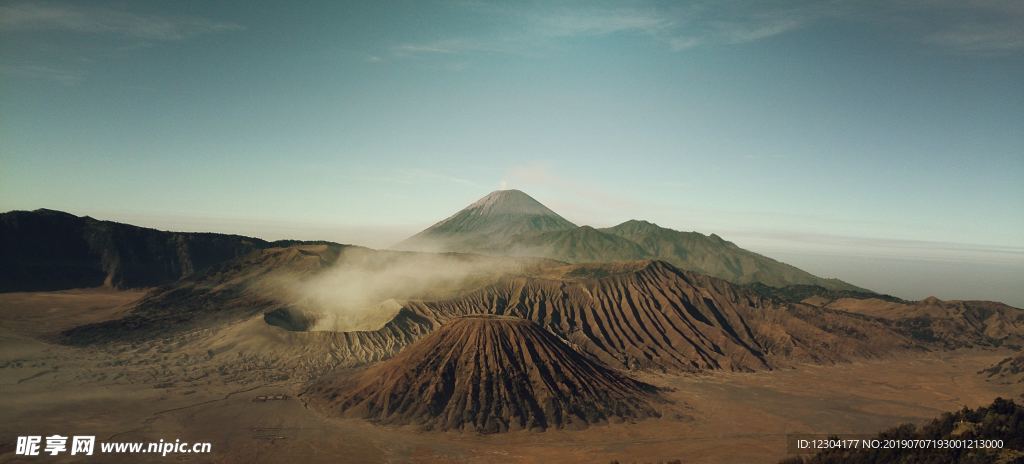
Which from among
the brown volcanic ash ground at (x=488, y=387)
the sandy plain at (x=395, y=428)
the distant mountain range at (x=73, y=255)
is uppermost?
the distant mountain range at (x=73, y=255)

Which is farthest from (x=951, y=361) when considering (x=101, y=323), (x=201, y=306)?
(x=101, y=323)

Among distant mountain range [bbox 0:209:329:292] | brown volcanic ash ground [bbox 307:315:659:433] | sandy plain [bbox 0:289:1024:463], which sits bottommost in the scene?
sandy plain [bbox 0:289:1024:463]

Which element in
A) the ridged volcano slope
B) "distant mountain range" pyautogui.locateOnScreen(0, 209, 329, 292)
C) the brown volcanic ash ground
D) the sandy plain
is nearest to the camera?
the sandy plain

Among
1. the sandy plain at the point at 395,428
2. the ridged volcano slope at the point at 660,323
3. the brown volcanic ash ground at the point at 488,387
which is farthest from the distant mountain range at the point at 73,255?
the brown volcanic ash ground at the point at 488,387

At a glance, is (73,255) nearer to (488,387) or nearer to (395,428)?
(395,428)

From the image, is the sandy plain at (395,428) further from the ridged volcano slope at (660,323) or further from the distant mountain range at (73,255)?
the distant mountain range at (73,255)

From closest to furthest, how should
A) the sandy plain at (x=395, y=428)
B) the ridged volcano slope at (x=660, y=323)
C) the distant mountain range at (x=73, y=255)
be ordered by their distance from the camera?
the sandy plain at (x=395, y=428), the ridged volcano slope at (x=660, y=323), the distant mountain range at (x=73, y=255)

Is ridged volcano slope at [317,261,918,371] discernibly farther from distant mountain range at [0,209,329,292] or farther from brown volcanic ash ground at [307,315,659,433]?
distant mountain range at [0,209,329,292]

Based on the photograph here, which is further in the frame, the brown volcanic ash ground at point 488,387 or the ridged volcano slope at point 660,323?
the ridged volcano slope at point 660,323

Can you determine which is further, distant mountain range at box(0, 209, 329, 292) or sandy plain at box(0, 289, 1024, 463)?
distant mountain range at box(0, 209, 329, 292)

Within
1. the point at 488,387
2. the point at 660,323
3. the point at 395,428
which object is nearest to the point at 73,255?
the point at 395,428

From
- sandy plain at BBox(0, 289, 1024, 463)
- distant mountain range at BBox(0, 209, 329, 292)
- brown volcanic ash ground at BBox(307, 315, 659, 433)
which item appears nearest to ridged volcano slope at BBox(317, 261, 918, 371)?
sandy plain at BBox(0, 289, 1024, 463)
